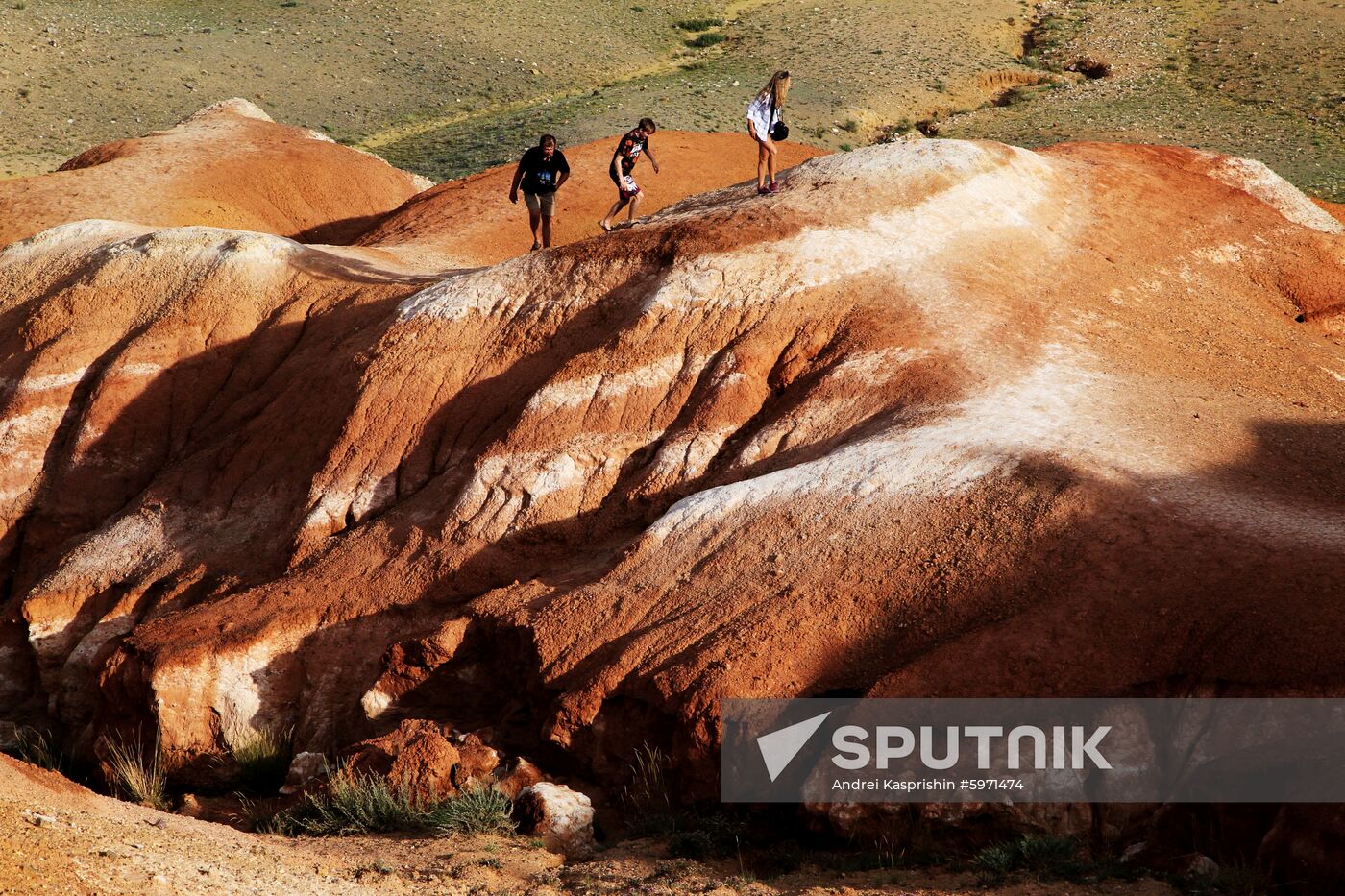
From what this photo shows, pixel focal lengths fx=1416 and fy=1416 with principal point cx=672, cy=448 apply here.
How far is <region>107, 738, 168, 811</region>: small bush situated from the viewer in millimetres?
12016

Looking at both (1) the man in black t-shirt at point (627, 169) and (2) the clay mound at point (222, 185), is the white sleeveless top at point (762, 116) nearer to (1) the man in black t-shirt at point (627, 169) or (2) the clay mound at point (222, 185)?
(1) the man in black t-shirt at point (627, 169)

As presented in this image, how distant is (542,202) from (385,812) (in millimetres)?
→ 9741

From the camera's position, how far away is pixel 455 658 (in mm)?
11430

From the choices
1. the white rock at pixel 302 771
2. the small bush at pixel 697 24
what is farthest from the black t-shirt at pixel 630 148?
the small bush at pixel 697 24

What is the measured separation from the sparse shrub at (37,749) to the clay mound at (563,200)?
29.2ft

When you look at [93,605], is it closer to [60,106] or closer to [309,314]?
[309,314]

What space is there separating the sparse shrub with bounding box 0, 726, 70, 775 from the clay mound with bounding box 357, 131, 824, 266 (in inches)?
350

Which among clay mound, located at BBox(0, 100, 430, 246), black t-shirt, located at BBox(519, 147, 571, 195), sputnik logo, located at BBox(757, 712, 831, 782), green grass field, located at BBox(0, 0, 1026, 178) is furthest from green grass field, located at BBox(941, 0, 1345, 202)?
sputnik logo, located at BBox(757, 712, 831, 782)

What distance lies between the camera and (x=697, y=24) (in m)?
56.6

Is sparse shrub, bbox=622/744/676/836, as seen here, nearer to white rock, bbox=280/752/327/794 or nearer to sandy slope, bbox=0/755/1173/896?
sandy slope, bbox=0/755/1173/896

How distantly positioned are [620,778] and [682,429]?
12.2 feet

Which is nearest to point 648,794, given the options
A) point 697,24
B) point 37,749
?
point 37,749

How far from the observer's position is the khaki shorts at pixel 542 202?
17844 mm

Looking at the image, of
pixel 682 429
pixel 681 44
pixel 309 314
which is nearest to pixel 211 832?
pixel 682 429
